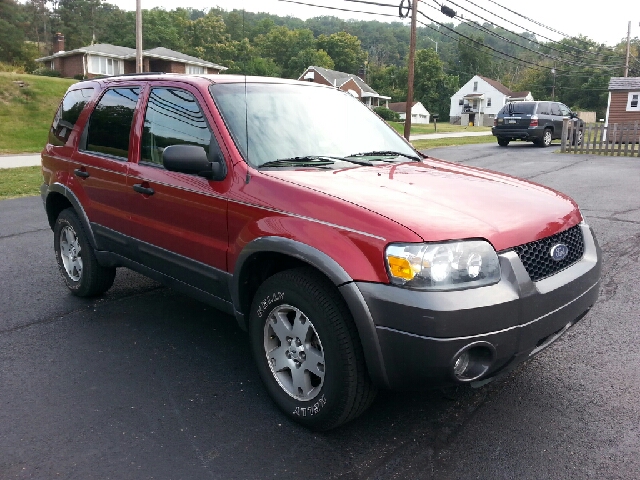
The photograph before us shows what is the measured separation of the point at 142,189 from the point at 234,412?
1720mm

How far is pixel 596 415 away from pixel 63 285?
4.73m

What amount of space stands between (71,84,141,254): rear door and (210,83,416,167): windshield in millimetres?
1003

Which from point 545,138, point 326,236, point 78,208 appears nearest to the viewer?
point 326,236

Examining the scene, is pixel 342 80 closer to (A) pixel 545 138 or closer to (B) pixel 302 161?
(A) pixel 545 138

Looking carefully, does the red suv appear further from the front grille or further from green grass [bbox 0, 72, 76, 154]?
green grass [bbox 0, 72, 76, 154]

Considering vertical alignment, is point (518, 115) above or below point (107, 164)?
above

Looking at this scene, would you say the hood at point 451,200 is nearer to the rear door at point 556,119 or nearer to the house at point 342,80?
the rear door at point 556,119

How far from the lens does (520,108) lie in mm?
23875

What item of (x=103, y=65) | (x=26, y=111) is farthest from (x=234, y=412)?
(x=103, y=65)

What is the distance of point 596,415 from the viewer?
10.8ft

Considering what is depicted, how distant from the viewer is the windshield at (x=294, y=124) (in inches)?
145

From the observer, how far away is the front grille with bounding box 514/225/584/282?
2.94 m

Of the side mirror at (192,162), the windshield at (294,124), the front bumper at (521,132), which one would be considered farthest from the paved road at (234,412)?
the front bumper at (521,132)

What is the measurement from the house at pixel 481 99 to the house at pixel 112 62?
149 ft
